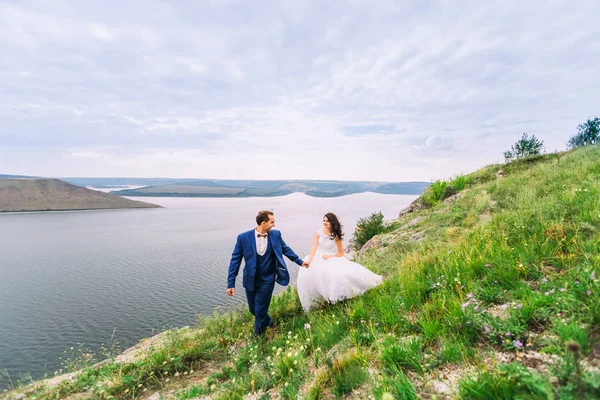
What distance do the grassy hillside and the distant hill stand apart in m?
151

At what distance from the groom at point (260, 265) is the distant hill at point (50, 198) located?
15078cm

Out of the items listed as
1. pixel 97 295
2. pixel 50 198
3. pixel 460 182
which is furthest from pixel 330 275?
pixel 50 198

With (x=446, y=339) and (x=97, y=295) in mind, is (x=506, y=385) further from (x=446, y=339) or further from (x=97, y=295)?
(x=97, y=295)

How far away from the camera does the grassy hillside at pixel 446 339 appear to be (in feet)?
8.01

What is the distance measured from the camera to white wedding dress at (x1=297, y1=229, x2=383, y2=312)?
582 centimetres

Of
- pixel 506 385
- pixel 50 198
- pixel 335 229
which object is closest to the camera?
pixel 506 385

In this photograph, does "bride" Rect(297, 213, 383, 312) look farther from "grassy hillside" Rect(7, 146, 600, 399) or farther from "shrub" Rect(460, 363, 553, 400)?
"shrub" Rect(460, 363, 553, 400)

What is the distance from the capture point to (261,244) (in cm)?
601

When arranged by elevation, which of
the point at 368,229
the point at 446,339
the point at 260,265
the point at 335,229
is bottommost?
the point at 368,229

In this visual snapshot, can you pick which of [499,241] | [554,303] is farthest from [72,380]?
[499,241]

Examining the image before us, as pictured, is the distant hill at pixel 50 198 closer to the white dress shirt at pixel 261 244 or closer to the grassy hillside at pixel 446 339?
the white dress shirt at pixel 261 244

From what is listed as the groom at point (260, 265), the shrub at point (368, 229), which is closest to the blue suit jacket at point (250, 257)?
the groom at point (260, 265)

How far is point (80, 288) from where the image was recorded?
24141 mm

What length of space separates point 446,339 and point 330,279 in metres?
2.95
